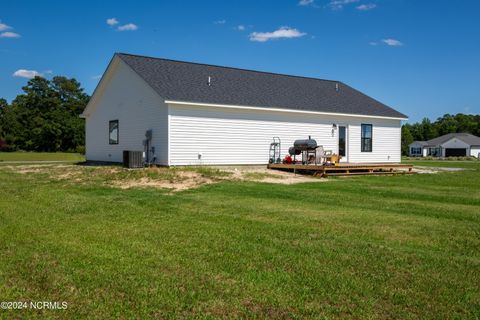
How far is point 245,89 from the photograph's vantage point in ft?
68.0

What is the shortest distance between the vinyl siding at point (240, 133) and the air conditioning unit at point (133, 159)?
4.37ft

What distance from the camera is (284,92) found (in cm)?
2212

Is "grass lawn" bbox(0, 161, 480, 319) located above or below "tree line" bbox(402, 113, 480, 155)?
below

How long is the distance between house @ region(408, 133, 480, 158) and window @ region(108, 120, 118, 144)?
68924 mm

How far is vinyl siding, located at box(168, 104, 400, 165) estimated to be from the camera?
17.4 m

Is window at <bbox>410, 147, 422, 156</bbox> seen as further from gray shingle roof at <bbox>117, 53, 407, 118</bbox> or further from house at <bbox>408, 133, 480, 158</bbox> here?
gray shingle roof at <bbox>117, 53, 407, 118</bbox>

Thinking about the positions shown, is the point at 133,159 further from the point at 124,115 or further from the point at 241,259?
the point at 241,259

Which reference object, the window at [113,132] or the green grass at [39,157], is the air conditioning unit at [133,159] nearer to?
the window at [113,132]

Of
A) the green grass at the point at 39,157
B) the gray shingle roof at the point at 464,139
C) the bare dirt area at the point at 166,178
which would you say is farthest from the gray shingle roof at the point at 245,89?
the gray shingle roof at the point at 464,139

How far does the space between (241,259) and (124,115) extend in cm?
1681

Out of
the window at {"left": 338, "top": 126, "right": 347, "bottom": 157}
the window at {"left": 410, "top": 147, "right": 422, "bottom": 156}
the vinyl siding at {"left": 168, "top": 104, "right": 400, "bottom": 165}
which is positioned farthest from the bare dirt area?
the window at {"left": 410, "top": 147, "right": 422, "bottom": 156}

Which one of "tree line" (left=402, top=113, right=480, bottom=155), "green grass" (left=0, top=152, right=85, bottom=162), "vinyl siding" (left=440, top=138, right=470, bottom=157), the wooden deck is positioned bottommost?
the wooden deck

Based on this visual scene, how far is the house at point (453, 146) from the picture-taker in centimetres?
7531

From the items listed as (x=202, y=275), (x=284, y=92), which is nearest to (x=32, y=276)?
(x=202, y=275)
